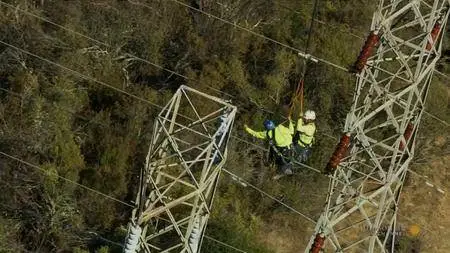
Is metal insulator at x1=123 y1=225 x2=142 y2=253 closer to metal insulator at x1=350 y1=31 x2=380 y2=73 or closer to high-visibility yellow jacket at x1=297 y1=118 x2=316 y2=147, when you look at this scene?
metal insulator at x1=350 y1=31 x2=380 y2=73

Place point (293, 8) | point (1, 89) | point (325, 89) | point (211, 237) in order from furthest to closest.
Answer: point (293, 8)
point (325, 89)
point (1, 89)
point (211, 237)

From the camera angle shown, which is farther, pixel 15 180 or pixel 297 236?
pixel 297 236

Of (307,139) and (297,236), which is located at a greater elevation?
(307,139)

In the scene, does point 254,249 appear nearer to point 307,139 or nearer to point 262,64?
point 307,139

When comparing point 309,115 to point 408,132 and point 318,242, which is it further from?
point 318,242

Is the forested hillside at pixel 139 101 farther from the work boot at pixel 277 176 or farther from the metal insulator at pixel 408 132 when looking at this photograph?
the metal insulator at pixel 408 132

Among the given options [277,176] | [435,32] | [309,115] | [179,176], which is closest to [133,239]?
[179,176]

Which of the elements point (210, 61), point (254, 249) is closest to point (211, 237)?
point (254, 249)

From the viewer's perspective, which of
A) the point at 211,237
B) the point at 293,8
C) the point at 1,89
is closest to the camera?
the point at 211,237

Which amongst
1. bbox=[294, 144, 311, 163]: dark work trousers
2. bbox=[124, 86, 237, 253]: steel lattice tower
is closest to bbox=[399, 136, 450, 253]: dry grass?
bbox=[294, 144, 311, 163]: dark work trousers
